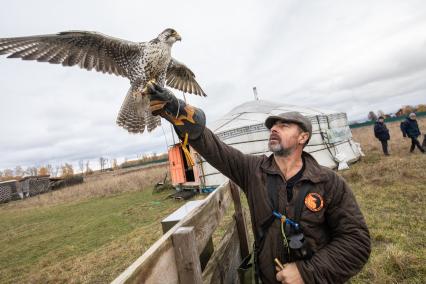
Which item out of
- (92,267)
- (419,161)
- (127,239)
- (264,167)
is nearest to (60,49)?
(264,167)

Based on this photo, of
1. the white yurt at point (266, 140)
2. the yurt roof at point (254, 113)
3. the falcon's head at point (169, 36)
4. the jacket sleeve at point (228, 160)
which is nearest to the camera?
the jacket sleeve at point (228, 160)

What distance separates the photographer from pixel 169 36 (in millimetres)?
3195

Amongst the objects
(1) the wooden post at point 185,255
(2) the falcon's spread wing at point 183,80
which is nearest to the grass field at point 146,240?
(1) the wooden post at point 185,255

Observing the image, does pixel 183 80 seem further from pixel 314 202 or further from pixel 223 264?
pixel 314 202

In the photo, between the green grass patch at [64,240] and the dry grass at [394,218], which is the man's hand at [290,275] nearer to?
the dry grass at [394,218]

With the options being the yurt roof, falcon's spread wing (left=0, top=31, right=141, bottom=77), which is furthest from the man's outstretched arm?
the yurt roof

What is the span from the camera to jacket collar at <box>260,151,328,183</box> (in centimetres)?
183

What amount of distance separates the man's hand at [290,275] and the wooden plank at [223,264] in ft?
1.50

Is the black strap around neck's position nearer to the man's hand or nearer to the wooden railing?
the man's hand

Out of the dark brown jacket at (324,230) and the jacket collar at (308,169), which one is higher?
the jacket collar at (308,169)

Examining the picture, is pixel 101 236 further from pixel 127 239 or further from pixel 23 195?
pixel 23 195

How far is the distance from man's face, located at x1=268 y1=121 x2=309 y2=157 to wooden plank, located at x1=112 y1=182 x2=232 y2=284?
2.25ft

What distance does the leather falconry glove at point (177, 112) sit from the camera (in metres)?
1.63

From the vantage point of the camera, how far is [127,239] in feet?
24.6
